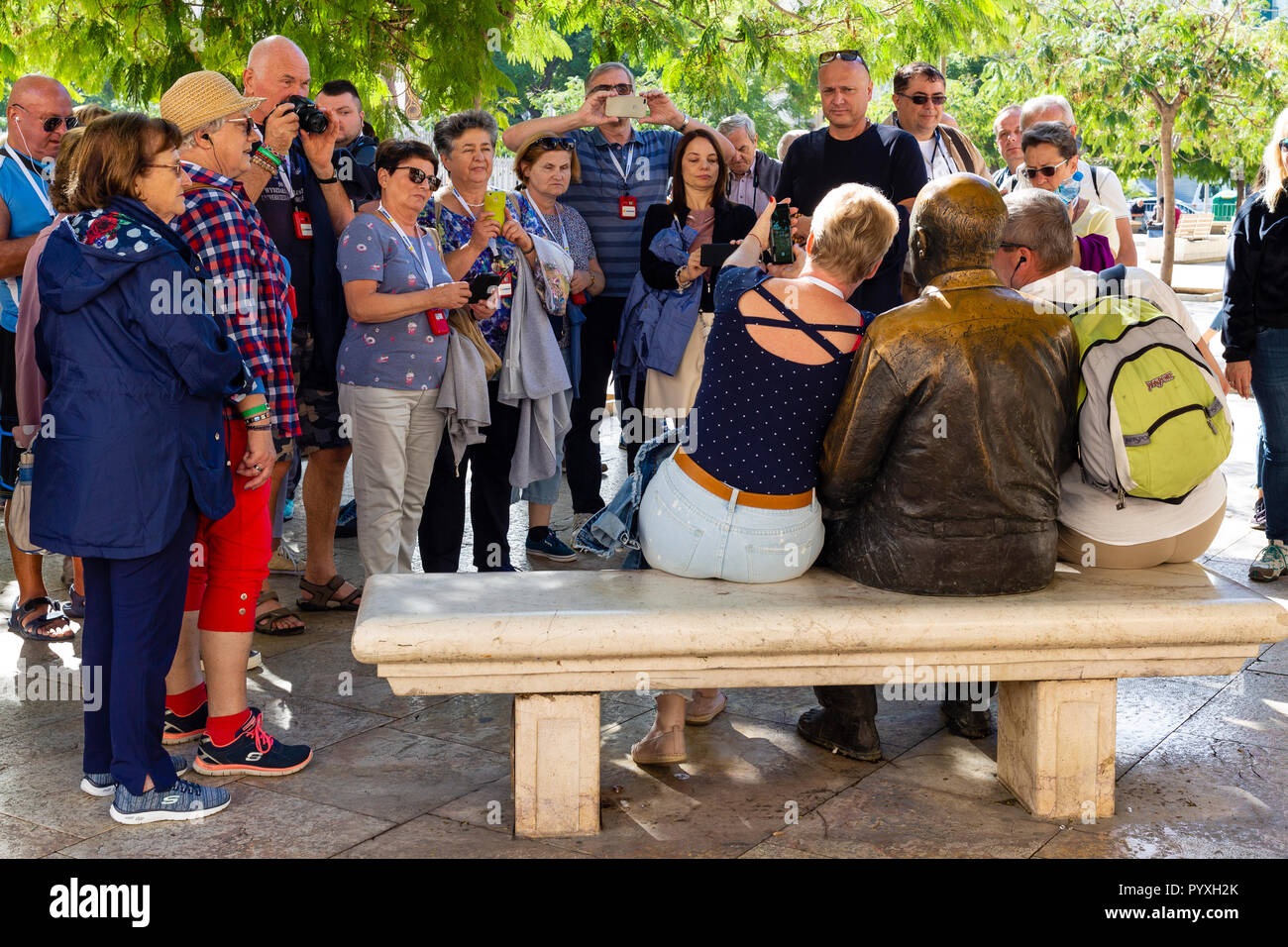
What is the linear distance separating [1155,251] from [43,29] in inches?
941

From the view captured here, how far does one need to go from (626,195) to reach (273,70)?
5.78 ft

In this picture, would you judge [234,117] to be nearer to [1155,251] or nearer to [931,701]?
[931,701]

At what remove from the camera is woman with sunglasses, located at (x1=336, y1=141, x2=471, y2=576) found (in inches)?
187

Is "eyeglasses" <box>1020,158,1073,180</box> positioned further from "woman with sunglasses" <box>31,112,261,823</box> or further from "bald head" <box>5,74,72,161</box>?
"bald head" <box>5,74,72,161</box>

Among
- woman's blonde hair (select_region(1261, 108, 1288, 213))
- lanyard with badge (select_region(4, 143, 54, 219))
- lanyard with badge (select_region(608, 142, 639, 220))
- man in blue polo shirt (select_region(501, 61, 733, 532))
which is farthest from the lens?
lanyard with badge (select_region(608, 142, 639, 220))

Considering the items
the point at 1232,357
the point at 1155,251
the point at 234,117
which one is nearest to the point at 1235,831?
the point at 1232,357

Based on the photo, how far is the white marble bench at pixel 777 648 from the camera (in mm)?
3234

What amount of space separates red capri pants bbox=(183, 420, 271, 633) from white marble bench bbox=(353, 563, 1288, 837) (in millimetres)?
464

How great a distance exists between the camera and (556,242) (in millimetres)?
5750

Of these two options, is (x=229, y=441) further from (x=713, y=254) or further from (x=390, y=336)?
(x=713, y=254)

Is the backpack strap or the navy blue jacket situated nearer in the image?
the navy blue jacket

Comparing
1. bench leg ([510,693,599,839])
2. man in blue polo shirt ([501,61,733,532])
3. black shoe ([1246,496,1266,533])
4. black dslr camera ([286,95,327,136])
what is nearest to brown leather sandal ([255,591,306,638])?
black dslr camera ([286,95,327,136])

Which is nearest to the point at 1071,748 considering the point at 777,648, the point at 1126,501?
the point at 1126,501

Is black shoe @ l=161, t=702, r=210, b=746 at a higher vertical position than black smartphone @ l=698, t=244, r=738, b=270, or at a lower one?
lower
